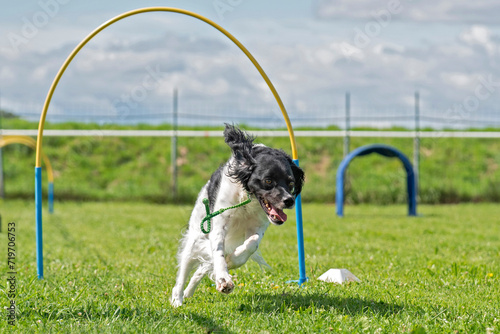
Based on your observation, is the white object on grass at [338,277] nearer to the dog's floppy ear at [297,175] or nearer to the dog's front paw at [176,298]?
the dog's floppy ear at [297,175]

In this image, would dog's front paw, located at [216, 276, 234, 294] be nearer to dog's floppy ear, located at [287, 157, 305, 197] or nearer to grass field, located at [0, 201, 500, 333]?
grass field, located at [0, 201, 500, 333]

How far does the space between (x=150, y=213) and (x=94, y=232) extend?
3.51 meters

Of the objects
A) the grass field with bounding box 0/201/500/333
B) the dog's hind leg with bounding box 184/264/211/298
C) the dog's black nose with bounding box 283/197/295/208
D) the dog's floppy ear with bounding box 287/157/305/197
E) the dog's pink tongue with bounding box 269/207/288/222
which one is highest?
the dog's floppy ear with bounding box 287/157/305/197

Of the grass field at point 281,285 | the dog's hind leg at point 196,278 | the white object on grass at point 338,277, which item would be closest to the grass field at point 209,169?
the grass field at point 281,285

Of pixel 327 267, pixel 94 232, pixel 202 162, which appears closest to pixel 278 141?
pixel 202 162

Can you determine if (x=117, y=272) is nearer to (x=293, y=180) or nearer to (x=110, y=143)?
(x=293, y=180)

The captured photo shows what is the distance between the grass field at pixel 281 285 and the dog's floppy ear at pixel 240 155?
115 centimetres

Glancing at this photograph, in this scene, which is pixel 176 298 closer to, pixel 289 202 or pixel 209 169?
pixel 289 202

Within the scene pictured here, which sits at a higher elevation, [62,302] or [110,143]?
[110,143]

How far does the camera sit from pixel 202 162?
21625 mm

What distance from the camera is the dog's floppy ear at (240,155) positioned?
16.3ft

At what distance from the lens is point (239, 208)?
5.10 meters

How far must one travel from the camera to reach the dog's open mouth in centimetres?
470

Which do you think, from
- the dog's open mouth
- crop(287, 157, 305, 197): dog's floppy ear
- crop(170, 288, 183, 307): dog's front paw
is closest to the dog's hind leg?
crop(170, 288, 183, 307): dog's front paw
